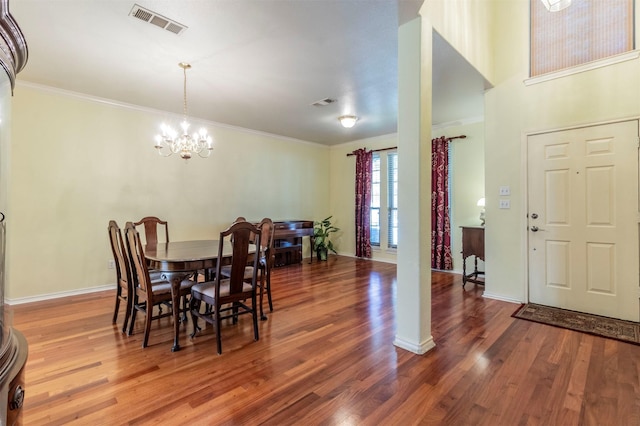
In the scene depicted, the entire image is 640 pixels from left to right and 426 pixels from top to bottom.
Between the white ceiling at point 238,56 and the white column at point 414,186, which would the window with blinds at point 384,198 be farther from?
the white column at point 414,186

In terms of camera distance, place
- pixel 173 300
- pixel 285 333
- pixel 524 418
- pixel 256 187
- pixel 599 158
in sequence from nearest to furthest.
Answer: pixel 524 418 < pixel 173 300 < pixel 285 333 < pixel 599 158 < pixel 256 187

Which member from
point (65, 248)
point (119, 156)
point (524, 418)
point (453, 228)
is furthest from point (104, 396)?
point (453, 228)

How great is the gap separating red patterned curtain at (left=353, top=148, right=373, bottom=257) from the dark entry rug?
3.41m

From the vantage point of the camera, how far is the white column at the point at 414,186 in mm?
2348

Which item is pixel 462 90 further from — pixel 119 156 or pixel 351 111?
pixel 119 156

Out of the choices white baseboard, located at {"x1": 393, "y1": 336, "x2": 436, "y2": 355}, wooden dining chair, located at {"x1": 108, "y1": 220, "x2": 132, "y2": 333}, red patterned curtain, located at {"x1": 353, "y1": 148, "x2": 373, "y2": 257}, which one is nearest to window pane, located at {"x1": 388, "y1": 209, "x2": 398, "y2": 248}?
red patterned curtain, located at {"x1": 353, "y1": 148, "x2": 373, "y2": 257}

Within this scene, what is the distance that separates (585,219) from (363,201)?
384cm

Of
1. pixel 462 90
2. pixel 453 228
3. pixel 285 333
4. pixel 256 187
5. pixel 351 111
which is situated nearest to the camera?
pixel 285 333

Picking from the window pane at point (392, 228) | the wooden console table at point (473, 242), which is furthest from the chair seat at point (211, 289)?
the window pane at point (392, 228)

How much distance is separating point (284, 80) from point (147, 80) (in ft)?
5.10

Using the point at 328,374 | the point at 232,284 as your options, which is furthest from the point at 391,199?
the point at 328,374

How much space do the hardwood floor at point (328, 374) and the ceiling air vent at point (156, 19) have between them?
2112 mm

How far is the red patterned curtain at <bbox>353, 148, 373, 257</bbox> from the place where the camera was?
6.50 meters

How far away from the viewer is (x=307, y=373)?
6.89 feet
